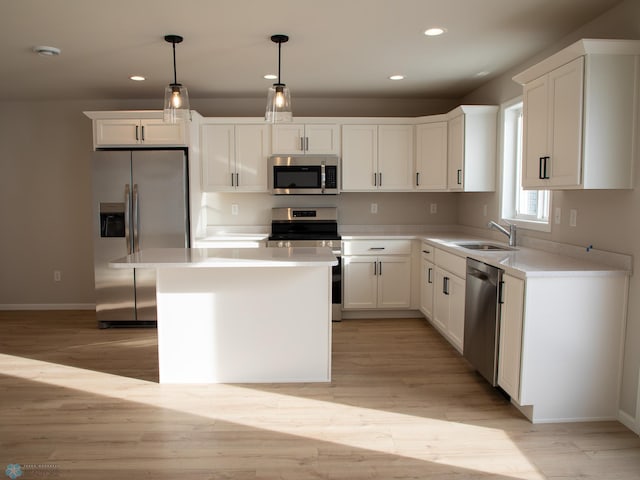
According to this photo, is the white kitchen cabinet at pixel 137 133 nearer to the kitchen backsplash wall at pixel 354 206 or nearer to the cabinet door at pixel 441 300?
the kitchen backsplash wall at pixel 354 206

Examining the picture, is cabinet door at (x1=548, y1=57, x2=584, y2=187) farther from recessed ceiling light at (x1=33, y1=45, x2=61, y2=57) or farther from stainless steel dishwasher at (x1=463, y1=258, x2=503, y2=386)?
recessed ceiling light at (x1=33, y1=45, x2=61, y2=57)

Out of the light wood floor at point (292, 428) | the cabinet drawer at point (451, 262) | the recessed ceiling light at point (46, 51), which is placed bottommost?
the light wood floor at point (292, 428)

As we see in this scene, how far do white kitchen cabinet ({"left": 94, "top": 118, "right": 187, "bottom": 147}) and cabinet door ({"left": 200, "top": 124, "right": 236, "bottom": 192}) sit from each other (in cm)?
37

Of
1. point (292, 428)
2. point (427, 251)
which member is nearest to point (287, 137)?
point (427, 251)

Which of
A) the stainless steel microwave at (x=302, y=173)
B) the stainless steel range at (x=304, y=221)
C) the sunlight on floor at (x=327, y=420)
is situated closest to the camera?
the sunlight on floor at (x=327, y=420)

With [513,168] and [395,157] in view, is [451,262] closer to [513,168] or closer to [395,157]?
[513,168]

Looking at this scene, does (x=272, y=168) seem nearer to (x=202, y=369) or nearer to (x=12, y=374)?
(x=202, y=369)

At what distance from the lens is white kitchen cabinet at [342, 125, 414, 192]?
200 inches

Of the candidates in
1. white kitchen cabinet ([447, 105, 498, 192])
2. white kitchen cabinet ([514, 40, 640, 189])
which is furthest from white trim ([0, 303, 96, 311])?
white kitchen cabinet ([514, 40, 640, 189])

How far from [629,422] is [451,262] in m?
1.63

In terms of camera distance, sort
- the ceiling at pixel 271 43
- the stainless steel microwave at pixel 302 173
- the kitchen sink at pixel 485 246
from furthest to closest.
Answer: the stainless steel microwave at pixel 302 173 < the kitchen sink at pixel 485 246 < the ceiling at pixel 271 43

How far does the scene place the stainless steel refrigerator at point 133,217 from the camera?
461 cm

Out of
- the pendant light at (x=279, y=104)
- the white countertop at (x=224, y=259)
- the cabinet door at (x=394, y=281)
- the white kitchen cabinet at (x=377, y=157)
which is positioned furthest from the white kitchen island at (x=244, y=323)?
the white kitchen cabinet at (x=377, y=157)

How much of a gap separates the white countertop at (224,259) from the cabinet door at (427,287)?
59.1 inches
